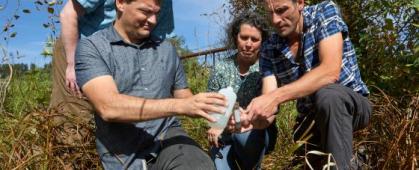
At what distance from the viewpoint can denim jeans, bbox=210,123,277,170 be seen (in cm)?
289

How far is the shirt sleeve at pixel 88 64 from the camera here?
2.32 metres

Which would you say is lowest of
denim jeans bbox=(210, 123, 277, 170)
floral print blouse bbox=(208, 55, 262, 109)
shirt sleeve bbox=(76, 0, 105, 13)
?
denim jeans bbox=(210, 123, 277, 170)

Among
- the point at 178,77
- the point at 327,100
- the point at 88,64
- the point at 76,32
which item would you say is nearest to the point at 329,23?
the point at 327,100

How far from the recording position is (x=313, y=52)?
283 cm

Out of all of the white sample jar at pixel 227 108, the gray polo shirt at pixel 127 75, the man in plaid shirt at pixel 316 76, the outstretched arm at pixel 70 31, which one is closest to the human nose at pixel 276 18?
the man in plaid shirt at pixel 316 76

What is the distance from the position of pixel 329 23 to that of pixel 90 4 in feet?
4.30

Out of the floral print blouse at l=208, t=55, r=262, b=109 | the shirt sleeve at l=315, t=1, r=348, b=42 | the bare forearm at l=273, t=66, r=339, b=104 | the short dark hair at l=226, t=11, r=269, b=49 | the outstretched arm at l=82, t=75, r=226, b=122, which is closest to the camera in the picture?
the outstretched arm at l=82, t=75, r=226, b=122

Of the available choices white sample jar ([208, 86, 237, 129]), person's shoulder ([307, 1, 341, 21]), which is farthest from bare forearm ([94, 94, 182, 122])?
person's shoulder ([307, 1, 341, 21])

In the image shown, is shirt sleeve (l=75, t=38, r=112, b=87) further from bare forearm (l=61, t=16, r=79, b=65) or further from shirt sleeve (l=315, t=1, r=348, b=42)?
shirt sleeve (l=315, t=1, r=348, b=42)

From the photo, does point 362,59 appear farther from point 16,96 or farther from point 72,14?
point 16,96

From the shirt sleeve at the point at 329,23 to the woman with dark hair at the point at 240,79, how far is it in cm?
58

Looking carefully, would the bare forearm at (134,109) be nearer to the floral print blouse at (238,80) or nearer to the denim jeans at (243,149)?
the denim jeans at (243,149)

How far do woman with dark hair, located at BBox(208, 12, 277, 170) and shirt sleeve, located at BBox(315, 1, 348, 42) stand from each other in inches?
22.7

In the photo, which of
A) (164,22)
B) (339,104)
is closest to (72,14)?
(164,22)
